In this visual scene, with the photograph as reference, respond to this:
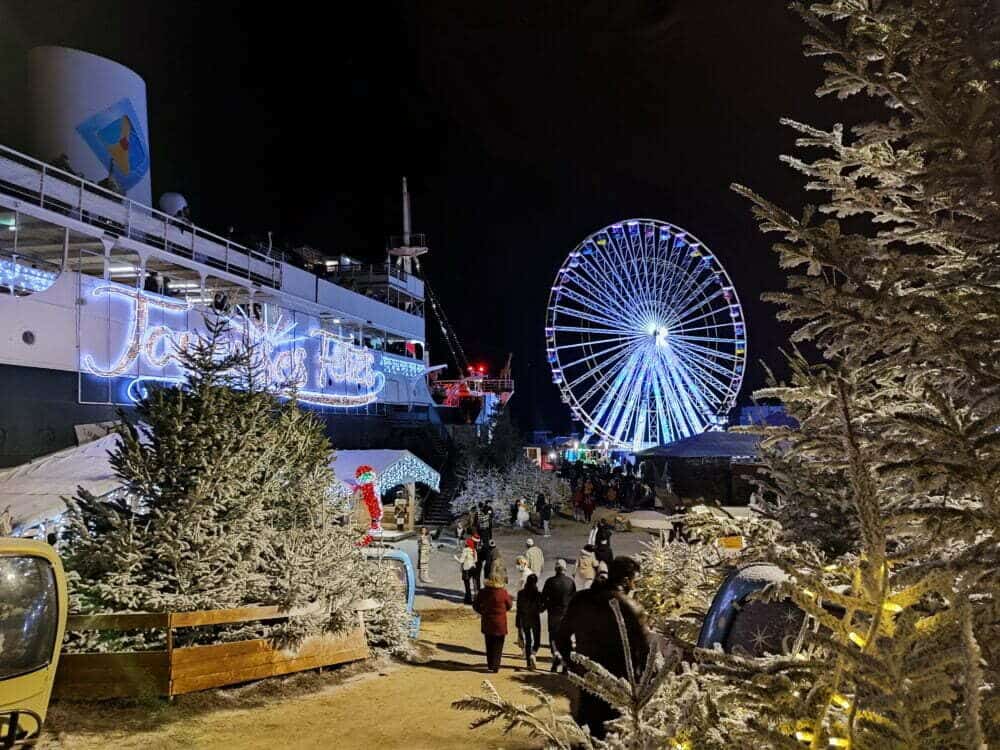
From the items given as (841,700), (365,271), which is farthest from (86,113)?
(841,700)

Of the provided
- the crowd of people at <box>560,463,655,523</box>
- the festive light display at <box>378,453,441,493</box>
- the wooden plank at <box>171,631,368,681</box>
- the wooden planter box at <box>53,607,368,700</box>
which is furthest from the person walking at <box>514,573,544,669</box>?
the crowd of people at <box>560,463,655,523</box>

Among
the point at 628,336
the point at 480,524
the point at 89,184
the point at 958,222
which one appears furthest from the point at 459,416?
the point at 958,222

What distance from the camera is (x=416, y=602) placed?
1433 cm

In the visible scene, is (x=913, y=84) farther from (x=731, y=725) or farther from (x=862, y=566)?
(x=731, y=725)

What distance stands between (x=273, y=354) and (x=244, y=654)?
Answer: 59.0 ft

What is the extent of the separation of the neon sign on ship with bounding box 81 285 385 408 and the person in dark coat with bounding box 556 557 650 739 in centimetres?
688

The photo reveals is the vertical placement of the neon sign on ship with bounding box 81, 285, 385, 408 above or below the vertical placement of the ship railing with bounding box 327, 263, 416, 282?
below

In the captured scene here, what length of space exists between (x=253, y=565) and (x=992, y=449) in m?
8.17

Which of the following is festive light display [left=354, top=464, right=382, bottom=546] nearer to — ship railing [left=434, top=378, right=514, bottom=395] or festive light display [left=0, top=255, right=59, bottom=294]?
festive light display [left=0, top=255, right=59, bottom=294]

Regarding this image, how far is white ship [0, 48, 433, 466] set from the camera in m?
15.1

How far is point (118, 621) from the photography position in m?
7.44

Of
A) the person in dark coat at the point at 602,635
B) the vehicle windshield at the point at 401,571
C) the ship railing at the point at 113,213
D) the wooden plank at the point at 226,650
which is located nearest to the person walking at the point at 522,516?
the ship railing at the point at 113,213

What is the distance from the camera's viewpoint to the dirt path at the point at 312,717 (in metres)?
6.52

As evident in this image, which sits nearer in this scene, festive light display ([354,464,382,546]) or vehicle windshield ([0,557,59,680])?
vehicle windshield ([0,557,59,680])
